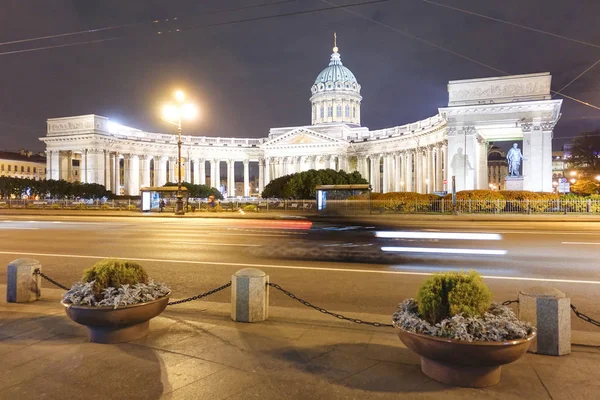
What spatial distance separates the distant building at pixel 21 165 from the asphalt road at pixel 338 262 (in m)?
106

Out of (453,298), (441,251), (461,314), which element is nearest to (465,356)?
(461,314)

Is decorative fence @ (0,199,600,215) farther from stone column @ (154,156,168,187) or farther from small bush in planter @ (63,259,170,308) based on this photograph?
stone column @ (154,156,168,187)

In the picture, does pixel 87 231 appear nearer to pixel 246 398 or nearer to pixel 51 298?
pixel 51 298

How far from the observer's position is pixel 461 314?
4.63 meters

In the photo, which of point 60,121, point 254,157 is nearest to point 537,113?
point 254,157

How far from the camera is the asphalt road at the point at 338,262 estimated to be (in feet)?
31.0

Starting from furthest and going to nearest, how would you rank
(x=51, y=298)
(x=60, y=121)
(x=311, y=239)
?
(x=60, y=121) → (x=311, y=239) → (x=51, y=298)

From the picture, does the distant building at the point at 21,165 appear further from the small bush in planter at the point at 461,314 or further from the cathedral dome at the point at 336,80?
the small bush in planter at the point at 461,314

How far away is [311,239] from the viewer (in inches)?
713

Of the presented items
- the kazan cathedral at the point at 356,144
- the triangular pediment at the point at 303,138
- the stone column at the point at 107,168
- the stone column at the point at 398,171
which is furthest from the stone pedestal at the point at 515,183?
the stone column at the point at 107,168

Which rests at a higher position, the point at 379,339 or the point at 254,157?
the point at 254,157

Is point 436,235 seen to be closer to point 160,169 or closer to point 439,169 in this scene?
point 439,169

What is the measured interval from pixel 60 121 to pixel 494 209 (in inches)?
3051

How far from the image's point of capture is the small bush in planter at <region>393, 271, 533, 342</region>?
14.8ft
